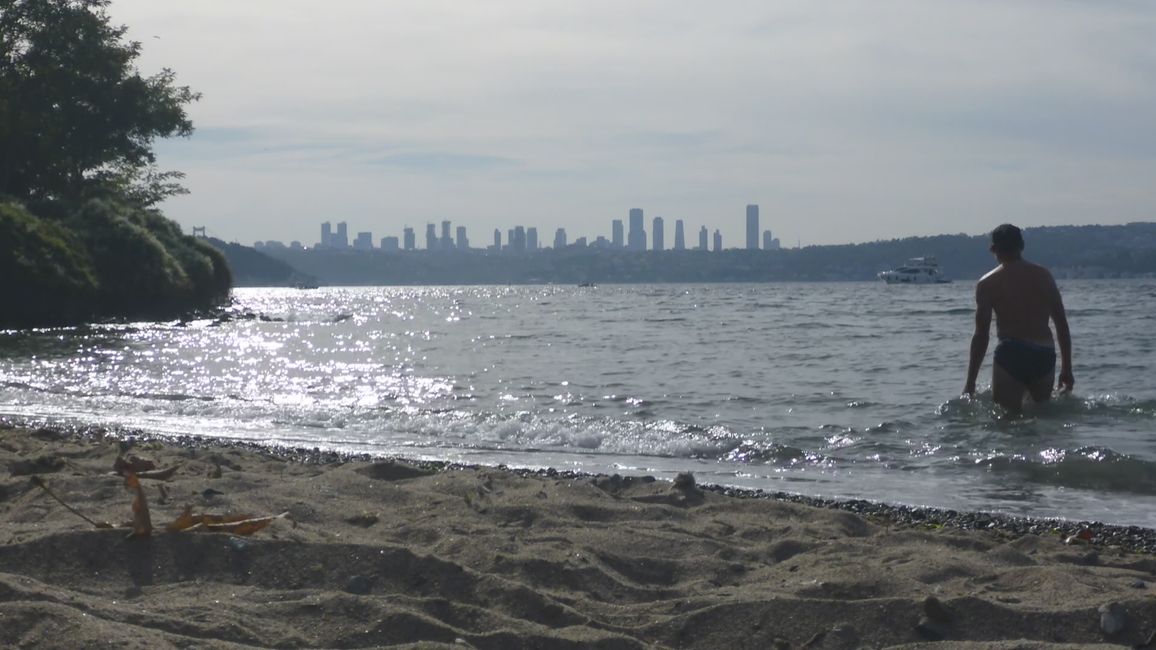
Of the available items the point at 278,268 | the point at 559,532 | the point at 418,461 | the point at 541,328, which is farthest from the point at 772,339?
the point at 278,268

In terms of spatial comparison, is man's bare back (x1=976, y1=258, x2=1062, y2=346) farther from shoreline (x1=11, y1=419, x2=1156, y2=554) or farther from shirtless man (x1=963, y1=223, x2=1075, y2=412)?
shoreline (x1=11, y1=419, x2=1156, y2=554)

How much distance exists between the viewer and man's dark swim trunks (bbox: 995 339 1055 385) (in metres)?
9.56

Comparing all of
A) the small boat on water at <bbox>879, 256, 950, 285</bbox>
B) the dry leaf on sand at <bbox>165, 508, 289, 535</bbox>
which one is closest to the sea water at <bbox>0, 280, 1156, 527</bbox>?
the dry leaf on sand at <bbox>165, 508, 289, 535</bbox>

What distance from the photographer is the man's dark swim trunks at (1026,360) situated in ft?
31.4

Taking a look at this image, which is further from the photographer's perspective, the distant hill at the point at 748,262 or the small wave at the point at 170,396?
the distant hill at the point at 748,262

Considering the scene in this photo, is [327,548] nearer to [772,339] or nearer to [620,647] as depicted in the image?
[620,647]

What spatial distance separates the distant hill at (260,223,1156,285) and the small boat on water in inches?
53.1

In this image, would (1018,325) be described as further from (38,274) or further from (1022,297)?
(38,274)

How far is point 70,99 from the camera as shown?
121ft

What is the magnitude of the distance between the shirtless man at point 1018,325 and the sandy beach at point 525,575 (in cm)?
399

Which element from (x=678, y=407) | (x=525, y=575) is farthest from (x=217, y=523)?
(x=678, y=407)

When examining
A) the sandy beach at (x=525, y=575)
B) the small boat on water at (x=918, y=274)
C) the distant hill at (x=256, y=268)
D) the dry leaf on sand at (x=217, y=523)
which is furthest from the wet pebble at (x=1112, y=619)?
the distant hill at (x=256, y=268)

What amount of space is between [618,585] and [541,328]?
25526 mm

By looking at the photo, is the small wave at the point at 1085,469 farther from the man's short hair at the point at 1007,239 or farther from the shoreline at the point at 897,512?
the man's short hair at the point at 1007,239
